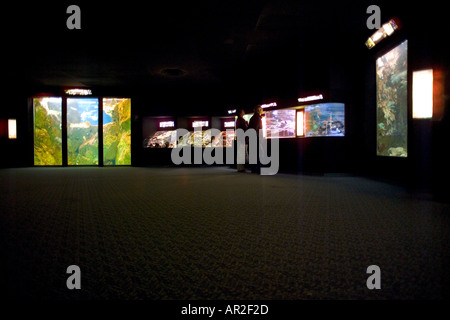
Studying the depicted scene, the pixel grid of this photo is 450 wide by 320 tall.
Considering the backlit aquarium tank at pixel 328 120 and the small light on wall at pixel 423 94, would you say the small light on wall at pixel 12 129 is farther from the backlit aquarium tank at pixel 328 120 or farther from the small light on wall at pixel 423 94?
the small light on wall at pixel 423 94

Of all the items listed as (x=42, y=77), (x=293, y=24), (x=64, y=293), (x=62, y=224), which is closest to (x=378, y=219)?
(x=64, y=293)

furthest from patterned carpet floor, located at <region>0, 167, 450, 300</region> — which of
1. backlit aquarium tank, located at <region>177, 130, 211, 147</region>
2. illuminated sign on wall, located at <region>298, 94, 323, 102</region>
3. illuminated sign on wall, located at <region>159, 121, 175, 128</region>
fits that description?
illuminated sign on wall, located at <region>159, 121, 175, 128</region>

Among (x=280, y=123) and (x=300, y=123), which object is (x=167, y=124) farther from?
(x=300, y=123)

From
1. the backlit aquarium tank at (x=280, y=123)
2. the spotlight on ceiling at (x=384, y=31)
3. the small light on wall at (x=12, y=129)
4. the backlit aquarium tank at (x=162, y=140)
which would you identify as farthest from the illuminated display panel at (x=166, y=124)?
the spotlight on ceiling at (x=384, y=31)

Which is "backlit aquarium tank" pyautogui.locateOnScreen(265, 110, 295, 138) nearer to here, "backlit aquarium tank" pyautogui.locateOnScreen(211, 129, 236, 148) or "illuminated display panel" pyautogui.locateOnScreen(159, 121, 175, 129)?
"backlit aquarium tank" pyautogui.locateOnScreen(211, 129, 236, 148)

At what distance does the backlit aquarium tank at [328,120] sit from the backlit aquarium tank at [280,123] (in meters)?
1.07

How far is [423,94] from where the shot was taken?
5094mm

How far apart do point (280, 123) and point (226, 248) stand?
8499 millimetres

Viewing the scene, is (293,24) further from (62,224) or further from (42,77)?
(42,77)

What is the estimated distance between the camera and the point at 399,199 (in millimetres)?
4488

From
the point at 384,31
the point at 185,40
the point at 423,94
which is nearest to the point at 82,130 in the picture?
the point at 185,40
